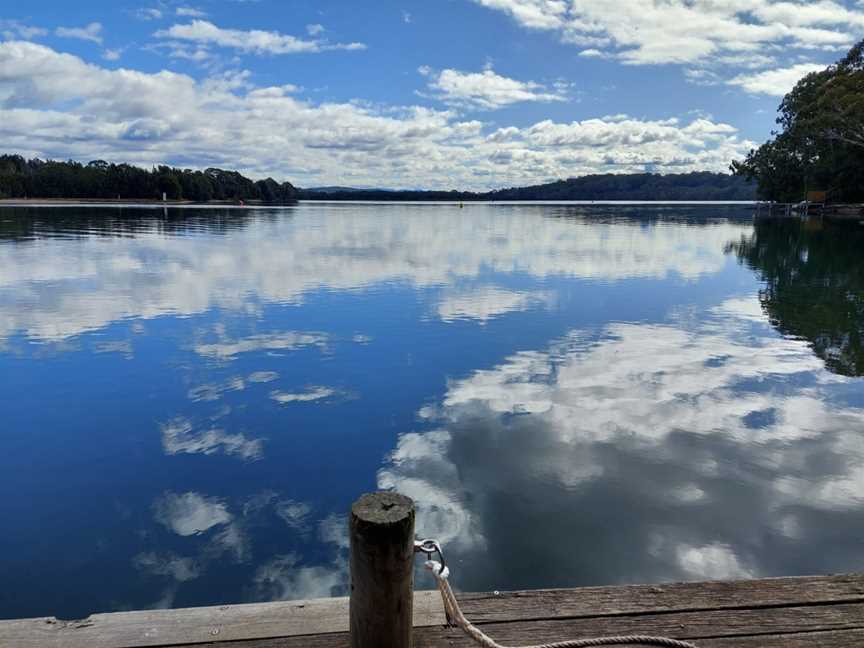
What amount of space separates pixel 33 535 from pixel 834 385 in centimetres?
1222

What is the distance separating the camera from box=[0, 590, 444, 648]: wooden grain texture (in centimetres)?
345

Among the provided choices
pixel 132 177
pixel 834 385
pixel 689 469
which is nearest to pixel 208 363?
pixel 689 469

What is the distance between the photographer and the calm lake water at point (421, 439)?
5.76 metres

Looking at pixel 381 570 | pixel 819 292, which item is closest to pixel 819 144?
pixel 819 292

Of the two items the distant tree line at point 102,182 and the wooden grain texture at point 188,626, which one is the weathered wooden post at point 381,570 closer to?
the wooden grain texture at point 188,626

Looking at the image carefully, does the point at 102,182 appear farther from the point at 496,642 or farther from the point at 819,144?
the point at 496,642

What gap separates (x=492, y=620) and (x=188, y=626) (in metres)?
1.79

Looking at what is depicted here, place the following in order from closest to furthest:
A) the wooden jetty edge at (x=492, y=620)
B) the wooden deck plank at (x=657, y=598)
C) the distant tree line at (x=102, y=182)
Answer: the wooden jetty edge at (x=492, y=620)
the wooden deck plank at (x=657, y=598)
the distant tree line at (x=102, y=182)

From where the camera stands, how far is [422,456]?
7914 millimetres

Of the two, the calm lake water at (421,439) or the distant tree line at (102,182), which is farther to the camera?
the distant tree line at (102,182)

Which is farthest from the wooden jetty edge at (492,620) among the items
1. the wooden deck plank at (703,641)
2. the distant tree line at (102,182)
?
the distant tree line at (102,182)

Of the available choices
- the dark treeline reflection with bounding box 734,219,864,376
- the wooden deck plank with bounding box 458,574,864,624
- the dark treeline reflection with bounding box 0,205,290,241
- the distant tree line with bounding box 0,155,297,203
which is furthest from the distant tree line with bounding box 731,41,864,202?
the distant tree line with bounding box 0,155,297,203

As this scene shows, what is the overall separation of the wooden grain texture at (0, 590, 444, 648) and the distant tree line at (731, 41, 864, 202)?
2719 inches

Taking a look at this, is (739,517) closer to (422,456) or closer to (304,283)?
(422,456)
